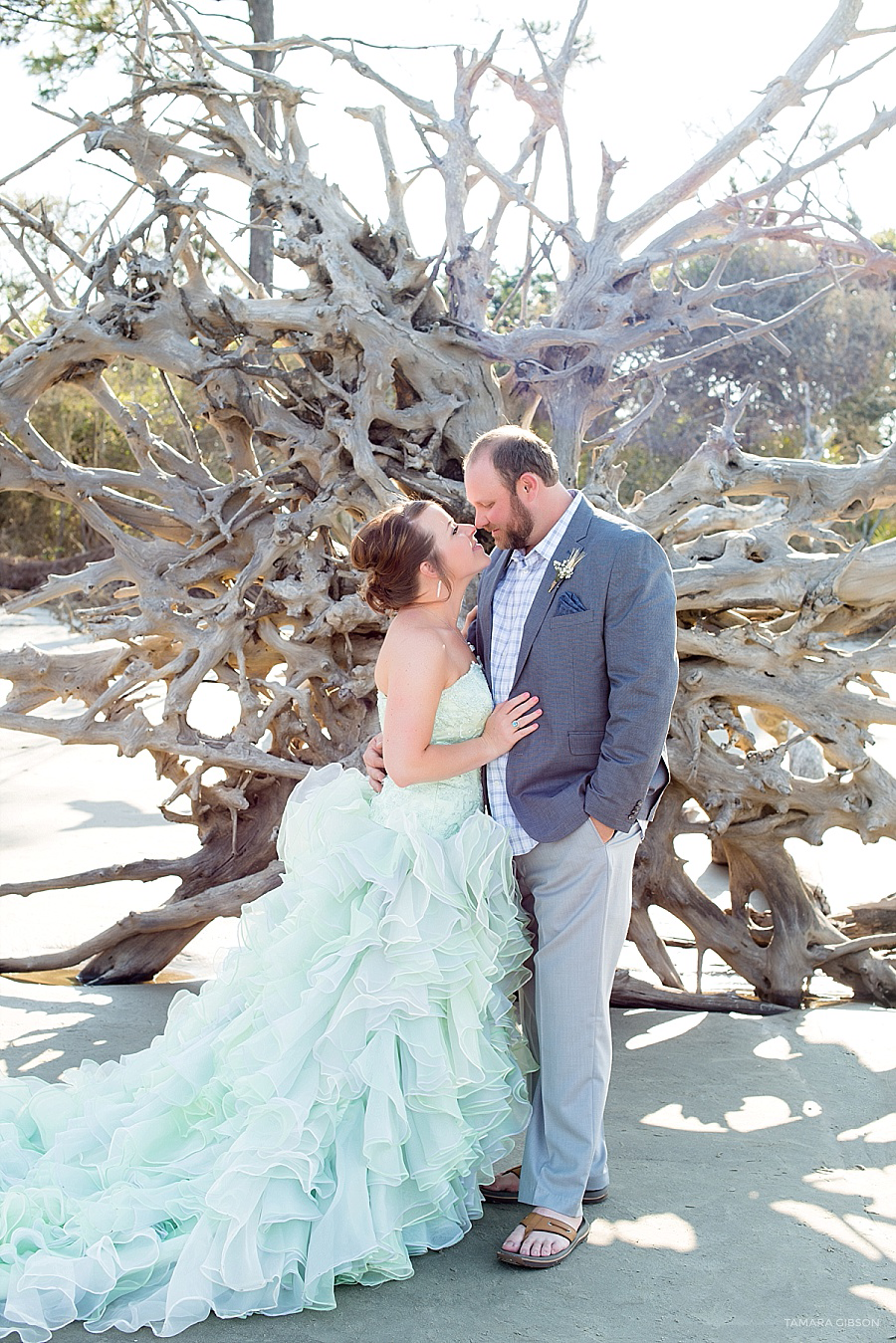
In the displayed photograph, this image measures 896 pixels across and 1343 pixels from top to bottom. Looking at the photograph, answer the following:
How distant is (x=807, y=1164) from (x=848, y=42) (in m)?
4.69

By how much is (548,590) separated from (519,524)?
7.5 inches

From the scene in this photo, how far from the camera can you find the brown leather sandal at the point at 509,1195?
10.9 feet

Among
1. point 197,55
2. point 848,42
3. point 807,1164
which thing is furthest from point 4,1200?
point 848,42

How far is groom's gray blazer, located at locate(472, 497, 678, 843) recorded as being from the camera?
3.01 metres

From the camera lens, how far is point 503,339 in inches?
212

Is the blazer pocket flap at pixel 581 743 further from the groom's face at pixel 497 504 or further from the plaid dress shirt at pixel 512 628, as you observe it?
the groom's face at pixel 497 504

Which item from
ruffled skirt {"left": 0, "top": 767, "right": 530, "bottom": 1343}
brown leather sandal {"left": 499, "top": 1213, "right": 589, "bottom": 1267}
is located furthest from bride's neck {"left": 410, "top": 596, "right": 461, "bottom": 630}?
brown leather sandal {"left": 499, "top": 1213, "right": 589, "bottom": 1267}

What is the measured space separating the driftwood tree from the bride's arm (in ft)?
6.73

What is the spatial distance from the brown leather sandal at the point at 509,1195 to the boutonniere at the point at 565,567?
5.34ft

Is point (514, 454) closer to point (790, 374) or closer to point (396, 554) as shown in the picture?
point (396, 554)

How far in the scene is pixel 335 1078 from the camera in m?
2.91

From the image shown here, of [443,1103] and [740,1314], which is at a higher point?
[443,1103]

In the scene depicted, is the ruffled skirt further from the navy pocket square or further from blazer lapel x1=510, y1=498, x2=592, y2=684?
the navy pocket square

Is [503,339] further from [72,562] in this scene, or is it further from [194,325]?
[72,562]
